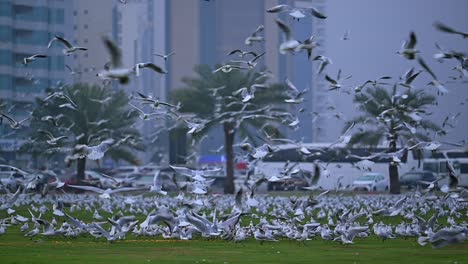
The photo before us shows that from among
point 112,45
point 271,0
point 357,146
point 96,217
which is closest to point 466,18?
point 357,146

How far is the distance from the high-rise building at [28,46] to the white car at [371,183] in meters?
25.2

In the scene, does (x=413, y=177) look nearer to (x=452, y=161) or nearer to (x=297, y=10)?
(x=452, y=161)

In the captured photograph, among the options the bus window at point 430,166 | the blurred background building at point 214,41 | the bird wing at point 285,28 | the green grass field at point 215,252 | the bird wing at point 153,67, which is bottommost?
the green grass field at point 215,252

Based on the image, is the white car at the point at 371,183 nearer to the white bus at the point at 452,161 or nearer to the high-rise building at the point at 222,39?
the white bus at the point at 452,161

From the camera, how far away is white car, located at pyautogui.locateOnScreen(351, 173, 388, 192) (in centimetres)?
7619

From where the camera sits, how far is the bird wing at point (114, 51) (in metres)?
18.0

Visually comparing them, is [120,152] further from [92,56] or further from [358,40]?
[92,56]

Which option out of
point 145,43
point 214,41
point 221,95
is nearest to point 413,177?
point 221,95

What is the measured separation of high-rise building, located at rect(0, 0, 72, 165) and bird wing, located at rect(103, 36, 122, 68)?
68.9 meters

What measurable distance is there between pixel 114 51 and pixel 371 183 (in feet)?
196

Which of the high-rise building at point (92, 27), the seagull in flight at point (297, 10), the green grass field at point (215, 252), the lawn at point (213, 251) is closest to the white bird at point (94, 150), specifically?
the lawn at point (213, 251)

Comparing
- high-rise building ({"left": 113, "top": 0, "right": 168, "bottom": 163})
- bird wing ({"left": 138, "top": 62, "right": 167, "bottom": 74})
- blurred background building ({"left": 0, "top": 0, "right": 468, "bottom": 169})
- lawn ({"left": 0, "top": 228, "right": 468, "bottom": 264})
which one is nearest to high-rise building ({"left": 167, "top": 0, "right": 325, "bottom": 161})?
blurred background building ({"left": 0, "top": 0, "right": 468, "bottom": 169})

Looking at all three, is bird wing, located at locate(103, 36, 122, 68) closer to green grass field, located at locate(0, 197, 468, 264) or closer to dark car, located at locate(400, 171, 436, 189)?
green grass field, located at locate(0, 197, 468, 264)

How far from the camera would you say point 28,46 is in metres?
90.1
